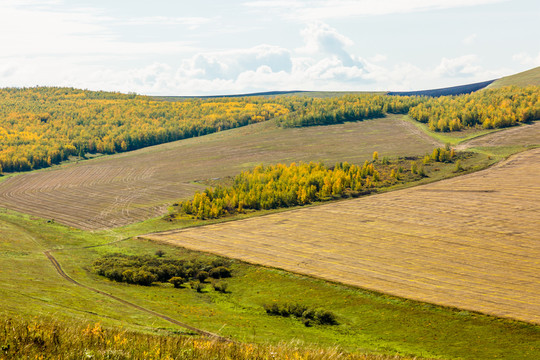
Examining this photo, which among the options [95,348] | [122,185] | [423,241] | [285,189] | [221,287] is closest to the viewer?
[95,348]

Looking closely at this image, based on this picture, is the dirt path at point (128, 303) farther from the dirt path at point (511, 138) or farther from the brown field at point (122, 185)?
the dirt path at point (511, 138)

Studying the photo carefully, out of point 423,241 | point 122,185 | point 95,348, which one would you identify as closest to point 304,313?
point 423,241

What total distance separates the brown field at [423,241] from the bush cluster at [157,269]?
707 centimetres

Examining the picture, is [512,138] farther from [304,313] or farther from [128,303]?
[128,303]

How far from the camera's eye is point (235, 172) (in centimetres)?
17550

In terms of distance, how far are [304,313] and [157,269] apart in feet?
91.2

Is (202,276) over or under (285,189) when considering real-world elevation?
under

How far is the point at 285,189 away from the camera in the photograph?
139 metres

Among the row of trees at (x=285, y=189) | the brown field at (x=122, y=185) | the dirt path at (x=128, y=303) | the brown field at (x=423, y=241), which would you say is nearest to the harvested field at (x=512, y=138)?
the brown field at (x=122, y=185)

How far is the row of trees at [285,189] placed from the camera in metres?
128

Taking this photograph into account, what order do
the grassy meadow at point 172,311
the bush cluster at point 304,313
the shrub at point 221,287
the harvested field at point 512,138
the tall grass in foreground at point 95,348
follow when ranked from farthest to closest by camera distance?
the harvested field at point 512,138, the shrub at point 221,287, the bush cluster at point 304,313, the grassy meadow at point 172,311, the tall grass in foreground at point 95,348

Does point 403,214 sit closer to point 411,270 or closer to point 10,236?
point 411,270

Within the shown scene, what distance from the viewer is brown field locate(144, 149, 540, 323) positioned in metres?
62.8

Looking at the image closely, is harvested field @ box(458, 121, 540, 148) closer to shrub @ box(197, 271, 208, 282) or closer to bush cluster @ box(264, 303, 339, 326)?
shrub @ box(197, 271, 208, 282)
